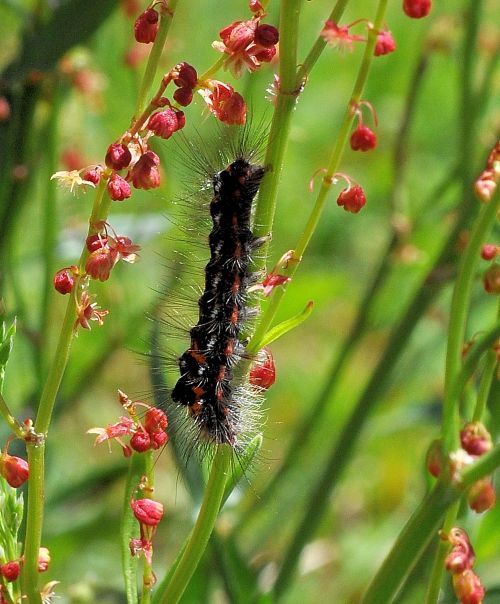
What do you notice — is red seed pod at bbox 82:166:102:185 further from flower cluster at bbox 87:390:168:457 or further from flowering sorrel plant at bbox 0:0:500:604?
flower cluster at bbox 87:390:168:457

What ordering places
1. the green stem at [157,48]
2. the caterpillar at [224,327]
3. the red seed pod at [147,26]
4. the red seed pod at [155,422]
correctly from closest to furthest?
1. the green stem at [157,48]
2. the red seed pod at [147,26]
3. the red seed pod at [155,422]
4. the caterpillar at [224,327]

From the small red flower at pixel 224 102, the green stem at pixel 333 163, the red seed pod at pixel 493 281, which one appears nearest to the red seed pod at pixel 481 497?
the red seed pod at pixel 493 281

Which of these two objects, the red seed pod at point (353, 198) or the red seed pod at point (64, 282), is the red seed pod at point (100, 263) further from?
the red seed pod at point (353, 198)

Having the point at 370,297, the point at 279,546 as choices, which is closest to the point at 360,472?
the point at 279,546

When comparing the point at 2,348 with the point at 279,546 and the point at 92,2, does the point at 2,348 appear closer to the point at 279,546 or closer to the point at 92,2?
the point at 92,2

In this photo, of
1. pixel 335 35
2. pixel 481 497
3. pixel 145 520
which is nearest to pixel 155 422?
pixel 145 520

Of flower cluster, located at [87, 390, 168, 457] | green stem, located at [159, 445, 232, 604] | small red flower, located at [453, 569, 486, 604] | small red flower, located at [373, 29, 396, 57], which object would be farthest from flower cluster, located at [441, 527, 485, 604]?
small red flower, located at [373, 29, 396, 57]
